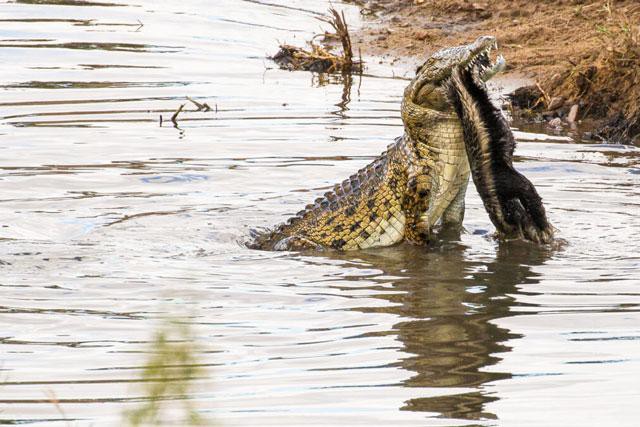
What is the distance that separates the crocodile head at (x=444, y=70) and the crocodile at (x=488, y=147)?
3cm

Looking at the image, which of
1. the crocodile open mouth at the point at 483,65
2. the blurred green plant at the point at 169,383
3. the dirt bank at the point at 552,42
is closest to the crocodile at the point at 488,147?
the crocodile open mouth at the point at 483,65

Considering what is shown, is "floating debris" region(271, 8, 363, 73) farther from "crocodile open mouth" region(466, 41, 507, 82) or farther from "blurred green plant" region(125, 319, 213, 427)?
"blurred green plant" region(125, 319, 213, 427)

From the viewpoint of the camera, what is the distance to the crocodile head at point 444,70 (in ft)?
24.5

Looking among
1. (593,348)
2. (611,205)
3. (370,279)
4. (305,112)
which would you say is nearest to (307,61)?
(305,112)

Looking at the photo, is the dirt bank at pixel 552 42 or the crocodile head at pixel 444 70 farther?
the dirt bank at pixel 552 42

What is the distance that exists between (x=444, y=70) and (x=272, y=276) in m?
1.59

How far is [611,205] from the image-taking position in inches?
357

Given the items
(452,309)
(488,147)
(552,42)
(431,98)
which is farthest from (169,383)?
(552,42)

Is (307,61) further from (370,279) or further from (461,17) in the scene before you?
(370,279)

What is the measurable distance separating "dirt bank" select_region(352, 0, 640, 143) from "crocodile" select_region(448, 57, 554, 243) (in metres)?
4.12

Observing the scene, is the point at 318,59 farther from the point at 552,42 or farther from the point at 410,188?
the point at 410,188

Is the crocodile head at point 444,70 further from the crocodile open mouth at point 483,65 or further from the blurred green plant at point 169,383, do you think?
the blurred green plant at point 169,383

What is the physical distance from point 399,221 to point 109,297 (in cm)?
209

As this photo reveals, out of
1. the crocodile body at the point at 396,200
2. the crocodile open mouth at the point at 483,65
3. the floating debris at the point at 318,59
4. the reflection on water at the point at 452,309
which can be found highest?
the crocodile open mouth at the point at 483,65
